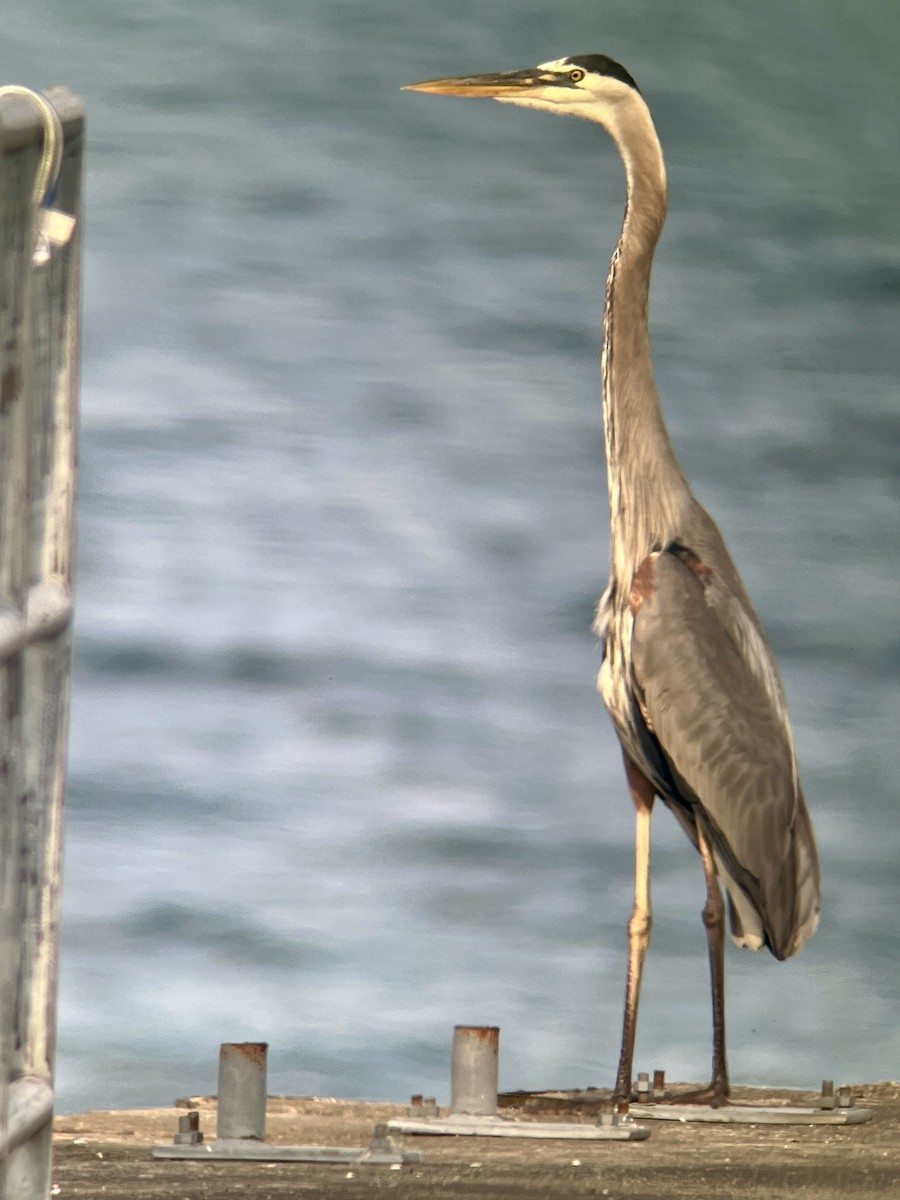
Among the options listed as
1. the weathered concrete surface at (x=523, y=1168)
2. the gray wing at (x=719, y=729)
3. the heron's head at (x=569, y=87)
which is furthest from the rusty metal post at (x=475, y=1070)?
the heron's head at (x=569, y=87)

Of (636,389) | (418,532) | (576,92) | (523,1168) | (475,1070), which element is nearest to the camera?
(523,1168)

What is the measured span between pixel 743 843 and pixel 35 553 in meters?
2.41

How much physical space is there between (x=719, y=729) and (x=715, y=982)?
1.43 ft

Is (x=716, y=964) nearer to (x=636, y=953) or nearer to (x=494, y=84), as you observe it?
(x=636, y=953)

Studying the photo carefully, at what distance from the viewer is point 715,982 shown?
353 cm

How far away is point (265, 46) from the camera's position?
4340mm

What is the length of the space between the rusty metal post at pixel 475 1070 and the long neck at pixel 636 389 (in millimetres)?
870

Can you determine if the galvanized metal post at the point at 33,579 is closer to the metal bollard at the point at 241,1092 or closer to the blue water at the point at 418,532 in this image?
the metal bollard at the point at 241,1092

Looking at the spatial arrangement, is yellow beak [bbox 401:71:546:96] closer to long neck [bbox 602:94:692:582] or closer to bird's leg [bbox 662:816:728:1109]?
long neck [bbox 602:94:692:582]

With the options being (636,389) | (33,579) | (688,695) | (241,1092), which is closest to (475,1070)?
(241,1092)

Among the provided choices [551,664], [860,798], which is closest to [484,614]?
[551,664]

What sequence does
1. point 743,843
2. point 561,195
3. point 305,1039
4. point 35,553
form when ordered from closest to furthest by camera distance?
1. point 35,553
2. point 743,843
3. point 305,1039
4. point 561,195

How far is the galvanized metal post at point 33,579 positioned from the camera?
1.20 metres

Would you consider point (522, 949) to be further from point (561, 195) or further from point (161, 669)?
point (561, 195)
